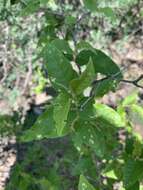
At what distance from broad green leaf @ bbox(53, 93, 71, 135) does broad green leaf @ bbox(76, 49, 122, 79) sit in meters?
0.31

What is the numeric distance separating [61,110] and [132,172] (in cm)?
58

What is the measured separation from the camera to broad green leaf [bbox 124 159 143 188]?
5.47 feet

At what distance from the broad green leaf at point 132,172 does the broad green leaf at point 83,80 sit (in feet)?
1.75

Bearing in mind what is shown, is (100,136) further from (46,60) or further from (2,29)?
(2,29)

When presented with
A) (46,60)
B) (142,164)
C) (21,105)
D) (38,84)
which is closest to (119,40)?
(38,84)

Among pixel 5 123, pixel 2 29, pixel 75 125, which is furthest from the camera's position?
pixel 2 29

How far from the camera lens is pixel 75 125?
4.80 feet

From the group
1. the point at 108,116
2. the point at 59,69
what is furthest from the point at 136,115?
the point at 59,69

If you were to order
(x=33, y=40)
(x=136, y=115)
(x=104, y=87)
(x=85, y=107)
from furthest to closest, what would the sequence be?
1. (x=33, y=40)
2. (x=136, y=115)
3. (x=104, y=87)
4. (x=85, y=107)

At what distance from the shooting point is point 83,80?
3.88ft

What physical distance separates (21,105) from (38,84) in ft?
1.30

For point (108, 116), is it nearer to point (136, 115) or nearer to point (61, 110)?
point (136, 115)

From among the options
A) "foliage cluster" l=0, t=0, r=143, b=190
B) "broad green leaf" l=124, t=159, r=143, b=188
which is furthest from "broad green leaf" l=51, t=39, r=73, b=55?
"broad green leaf" l=124, t=159, r=143, b=188

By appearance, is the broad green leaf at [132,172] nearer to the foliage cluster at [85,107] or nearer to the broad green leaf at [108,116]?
the foliage cluster at [85,107]
